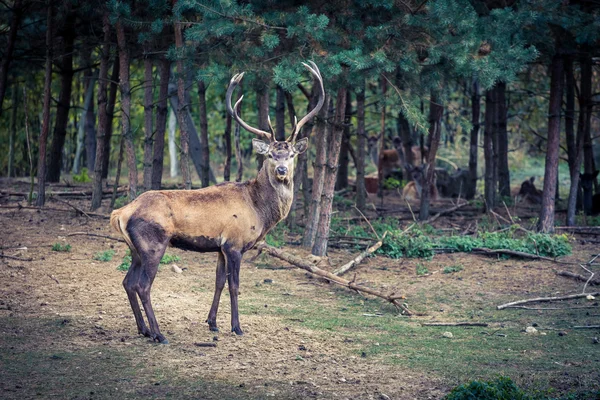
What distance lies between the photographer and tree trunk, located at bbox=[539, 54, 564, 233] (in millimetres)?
13633

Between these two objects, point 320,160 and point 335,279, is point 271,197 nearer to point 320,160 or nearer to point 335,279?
point 335,279

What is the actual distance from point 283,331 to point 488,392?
2.86m

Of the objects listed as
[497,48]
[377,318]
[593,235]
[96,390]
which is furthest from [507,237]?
Answer: [96,390]

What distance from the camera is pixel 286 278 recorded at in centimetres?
1088

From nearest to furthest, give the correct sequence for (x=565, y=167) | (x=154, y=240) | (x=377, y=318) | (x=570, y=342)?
(x=154, y=240) → (x=570, y=342) → (x=377, y=318) → (x=565, y=167)

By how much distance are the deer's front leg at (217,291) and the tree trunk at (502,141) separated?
11.3m

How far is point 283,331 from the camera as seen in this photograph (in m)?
8.01

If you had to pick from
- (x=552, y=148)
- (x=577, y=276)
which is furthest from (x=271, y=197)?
(x=552, y=148)

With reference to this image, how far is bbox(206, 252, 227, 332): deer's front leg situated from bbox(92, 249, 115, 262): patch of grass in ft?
10.6

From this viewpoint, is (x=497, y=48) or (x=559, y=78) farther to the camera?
(x=559, y=78)

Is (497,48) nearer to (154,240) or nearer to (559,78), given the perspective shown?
(559,78)

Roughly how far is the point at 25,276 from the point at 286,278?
139 inches

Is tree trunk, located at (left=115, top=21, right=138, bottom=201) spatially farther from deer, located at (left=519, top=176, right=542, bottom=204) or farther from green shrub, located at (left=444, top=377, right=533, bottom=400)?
deer, located at (left=519, top=176, right=542, bottom=204)

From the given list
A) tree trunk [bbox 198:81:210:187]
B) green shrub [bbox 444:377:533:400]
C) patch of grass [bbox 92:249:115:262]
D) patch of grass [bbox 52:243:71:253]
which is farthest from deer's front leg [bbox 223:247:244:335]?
tree trunk [bbox 198:81:210:187]
